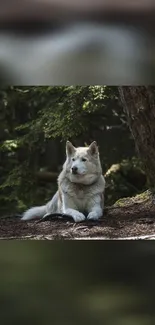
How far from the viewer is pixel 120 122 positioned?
420 cm

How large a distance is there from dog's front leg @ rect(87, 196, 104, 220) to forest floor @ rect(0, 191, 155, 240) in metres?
0.03

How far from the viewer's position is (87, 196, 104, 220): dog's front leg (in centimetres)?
249

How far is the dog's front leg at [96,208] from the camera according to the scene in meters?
2.49

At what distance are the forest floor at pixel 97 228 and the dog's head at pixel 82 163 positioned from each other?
0.64 feet

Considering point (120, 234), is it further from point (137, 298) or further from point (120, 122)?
point (120, 122)

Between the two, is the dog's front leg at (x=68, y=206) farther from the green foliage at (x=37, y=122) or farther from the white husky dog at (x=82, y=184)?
the green foliage at (x=37, y=122)

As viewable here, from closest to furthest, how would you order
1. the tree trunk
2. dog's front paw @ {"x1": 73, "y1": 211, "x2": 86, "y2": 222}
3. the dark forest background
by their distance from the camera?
dog's front paw @ {"x1": 73, "y1": 211, "x2": 86, "y2": 222}
the tree trunk
the dark forest background

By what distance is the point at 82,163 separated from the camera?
250 centimetres

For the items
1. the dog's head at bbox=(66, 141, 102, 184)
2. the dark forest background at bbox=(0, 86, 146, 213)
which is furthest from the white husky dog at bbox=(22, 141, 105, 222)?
the dark forest background at bbox=(0, 86, 146, 213)

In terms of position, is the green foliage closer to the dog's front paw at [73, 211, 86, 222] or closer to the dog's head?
the dog's head

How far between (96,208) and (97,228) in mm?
171

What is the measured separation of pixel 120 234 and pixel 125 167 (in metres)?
1.83

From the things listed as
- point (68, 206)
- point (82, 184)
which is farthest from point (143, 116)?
point (68, 206)

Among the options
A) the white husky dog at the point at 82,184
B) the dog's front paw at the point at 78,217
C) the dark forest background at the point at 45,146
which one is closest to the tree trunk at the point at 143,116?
the white husky dog at the point at 82,184
